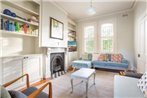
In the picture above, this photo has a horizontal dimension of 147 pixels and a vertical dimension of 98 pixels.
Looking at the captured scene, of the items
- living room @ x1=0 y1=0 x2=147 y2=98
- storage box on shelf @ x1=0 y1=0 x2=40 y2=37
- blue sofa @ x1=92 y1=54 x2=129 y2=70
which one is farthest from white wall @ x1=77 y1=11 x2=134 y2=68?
storage box on shelf @ x1=0 y1=0 x2=40 y2=37

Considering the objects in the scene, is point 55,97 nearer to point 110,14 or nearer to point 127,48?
point 127,48

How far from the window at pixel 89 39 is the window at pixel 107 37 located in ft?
1.81

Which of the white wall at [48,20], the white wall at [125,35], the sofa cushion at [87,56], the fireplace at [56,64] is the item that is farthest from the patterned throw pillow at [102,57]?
the white wall at [48,20]

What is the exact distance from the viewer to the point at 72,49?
5.32 meters

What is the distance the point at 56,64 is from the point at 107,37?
297 centimetres

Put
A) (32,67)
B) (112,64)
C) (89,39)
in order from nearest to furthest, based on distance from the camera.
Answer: (32,67), (112,64), (89,39)

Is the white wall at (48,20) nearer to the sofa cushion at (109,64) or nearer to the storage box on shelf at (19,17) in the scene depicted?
the storage box on shelf at (19,17)

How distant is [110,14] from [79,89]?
398 centimetres

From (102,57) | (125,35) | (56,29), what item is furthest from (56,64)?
(125,35)

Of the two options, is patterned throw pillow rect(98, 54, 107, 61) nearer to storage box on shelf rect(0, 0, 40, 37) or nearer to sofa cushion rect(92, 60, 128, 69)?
sofa cushion rect(92, 60, 128, 69)

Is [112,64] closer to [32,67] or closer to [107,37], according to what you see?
[107,37]

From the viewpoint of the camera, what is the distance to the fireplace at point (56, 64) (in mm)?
3554

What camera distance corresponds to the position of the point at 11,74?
226cm

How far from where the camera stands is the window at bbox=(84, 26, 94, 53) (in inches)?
211
